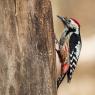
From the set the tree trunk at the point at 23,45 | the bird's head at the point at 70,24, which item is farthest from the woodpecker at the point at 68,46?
the tree trunk at the point at 23,45

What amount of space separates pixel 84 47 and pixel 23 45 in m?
0.66

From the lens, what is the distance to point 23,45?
1029 mm

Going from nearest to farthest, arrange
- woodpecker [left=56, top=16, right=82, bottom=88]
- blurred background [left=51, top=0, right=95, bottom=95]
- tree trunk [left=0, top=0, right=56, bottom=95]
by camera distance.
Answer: tree trunk [left=0, top=0, right=56, bottom=95] → woodpecker [left=56, top=16, right=82, bottom=88] → blurred background [left=51, top=0, right=95, bottom=95]

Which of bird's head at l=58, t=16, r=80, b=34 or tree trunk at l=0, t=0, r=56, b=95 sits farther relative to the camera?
bird's head at l=58, t=16, r=80, b=34

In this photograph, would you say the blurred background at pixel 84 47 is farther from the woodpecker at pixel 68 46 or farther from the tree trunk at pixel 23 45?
the tree trunk at pixel 23 45

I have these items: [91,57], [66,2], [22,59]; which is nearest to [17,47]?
[22,59]

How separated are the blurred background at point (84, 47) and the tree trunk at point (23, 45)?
18.9 inches

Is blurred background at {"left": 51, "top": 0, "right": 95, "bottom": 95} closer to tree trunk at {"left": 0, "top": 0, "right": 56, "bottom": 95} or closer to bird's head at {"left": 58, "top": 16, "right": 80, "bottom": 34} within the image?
bird's head at {"left": 58, "top": 16, "right": 80, "bottom": 34}

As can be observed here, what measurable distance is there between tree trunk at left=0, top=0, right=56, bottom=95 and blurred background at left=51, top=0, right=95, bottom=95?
479 millimetres

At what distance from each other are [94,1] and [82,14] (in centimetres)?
14

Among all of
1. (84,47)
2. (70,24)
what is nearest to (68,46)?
(70,24)

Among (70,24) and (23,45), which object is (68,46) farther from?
(23,45)

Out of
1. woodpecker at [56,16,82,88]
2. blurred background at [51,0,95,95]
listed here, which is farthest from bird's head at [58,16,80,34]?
blurred background at [51,0,95,95]

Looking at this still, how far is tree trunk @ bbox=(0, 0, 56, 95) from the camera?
103 centimetres
